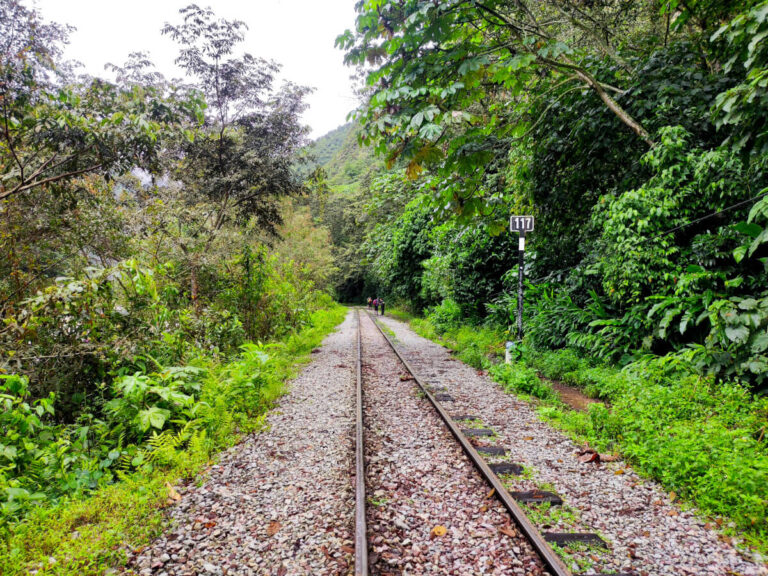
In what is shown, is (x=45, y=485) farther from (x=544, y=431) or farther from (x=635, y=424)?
(x=635, y=424)

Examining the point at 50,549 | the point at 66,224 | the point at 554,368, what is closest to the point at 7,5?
the point at 66,224

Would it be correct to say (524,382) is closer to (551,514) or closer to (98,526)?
(551,514)

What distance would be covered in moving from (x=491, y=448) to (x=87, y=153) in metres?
6.51

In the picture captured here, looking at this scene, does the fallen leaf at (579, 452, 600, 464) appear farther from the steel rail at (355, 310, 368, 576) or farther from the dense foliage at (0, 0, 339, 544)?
the dense foliage at (0, 0, 339, 544)

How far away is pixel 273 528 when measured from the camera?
10.3 ft

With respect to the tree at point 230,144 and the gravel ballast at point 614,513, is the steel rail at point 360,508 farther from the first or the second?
the tree at point 230,144

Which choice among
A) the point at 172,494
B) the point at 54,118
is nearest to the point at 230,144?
the point at 54,118

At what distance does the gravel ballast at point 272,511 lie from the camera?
2.73m

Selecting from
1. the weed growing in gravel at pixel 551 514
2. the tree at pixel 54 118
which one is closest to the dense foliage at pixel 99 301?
the tree at pixel 54 118

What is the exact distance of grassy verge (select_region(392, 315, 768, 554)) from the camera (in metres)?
3.09

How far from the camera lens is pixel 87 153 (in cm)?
523

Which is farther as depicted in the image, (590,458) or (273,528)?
(590,458)

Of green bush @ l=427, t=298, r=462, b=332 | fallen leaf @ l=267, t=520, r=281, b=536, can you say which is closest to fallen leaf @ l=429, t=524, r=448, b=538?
fallen leaf @ l=267, t=520, r=281, b=536

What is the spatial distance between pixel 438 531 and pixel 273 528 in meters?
1.35
